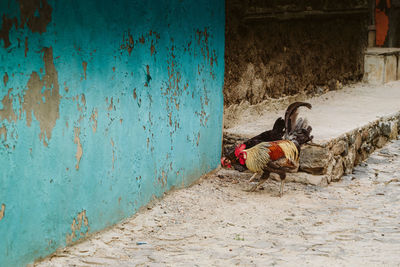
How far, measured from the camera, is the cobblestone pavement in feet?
11.6

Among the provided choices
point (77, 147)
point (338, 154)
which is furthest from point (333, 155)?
point (77, 147)

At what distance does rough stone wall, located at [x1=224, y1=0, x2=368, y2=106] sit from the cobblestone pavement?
117cm

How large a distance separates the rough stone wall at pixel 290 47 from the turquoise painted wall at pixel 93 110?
2.12 ft

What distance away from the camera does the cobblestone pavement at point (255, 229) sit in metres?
3.53

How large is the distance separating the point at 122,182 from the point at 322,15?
4.68 m

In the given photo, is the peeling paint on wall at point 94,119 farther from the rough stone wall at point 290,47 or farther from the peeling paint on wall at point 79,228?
the rough stone wall at point 290,47

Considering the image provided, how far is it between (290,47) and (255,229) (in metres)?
3.43

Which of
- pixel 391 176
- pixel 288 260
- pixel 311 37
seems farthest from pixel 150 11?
pixel 311 37

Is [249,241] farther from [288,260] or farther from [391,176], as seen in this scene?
[391,176]

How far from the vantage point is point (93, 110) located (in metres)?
3.66

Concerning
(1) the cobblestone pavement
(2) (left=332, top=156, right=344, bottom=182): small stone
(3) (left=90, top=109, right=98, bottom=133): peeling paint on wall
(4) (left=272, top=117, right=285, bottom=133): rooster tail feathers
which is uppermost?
(3) (left=90, top=109, right=98, bottom=133): peeling paint on wall

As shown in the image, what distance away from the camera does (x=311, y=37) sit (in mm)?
7523

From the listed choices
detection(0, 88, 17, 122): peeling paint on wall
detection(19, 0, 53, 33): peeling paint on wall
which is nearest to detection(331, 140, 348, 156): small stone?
detection(19, 0, 53, 33): peeling paint on wall

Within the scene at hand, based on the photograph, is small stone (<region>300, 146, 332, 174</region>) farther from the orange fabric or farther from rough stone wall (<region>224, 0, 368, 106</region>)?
the orange fabric
